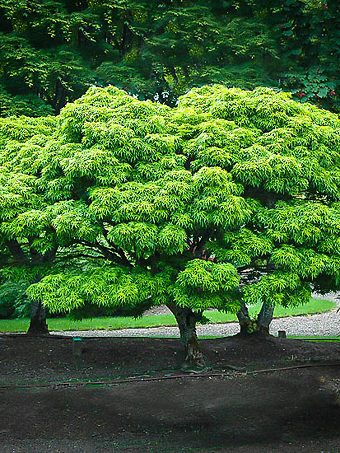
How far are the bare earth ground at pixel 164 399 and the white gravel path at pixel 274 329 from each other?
4.03 metres

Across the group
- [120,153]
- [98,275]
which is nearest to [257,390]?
[98,275]

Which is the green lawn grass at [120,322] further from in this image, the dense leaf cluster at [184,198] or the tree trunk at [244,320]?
the dense leaf cluster at [184,198]

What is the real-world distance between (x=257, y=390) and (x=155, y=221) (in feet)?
12.8

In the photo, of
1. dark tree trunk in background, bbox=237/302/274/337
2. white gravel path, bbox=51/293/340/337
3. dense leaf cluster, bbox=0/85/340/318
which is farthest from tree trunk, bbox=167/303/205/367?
white gravel path, bbox=51/293/340/337

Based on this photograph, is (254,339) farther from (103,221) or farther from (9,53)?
(9,53)

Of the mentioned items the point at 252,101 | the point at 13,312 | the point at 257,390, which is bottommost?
the point at 13,312

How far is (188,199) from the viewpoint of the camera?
728 centimetres

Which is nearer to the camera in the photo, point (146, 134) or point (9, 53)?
point (146, 134)

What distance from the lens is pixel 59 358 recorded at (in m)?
11.0

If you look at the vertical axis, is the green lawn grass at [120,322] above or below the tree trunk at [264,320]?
below

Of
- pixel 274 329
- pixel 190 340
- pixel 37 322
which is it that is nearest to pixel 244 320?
pixel 190 340

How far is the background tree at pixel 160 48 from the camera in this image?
15.8 m

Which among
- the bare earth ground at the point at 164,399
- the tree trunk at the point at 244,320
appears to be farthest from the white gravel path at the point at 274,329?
the tree trunk at the point at 244,320

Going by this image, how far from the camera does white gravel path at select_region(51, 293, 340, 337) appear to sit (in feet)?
53.2
